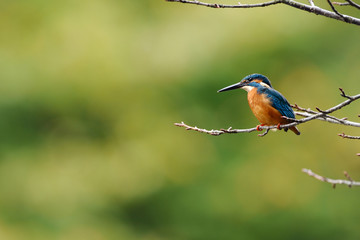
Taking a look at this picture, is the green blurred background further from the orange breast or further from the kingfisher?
the orange breast

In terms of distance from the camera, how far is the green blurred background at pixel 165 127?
12.5 meters

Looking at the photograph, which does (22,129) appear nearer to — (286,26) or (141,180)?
(141,180)

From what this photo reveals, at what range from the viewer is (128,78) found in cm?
1402

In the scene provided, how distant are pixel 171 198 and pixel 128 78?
3.04m

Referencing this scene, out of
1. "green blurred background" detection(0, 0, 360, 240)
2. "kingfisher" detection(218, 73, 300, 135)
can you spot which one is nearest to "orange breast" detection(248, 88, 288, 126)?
"kingfisher" detection(218, 73, 300, 135)

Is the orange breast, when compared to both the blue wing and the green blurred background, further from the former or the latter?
the green blurred background

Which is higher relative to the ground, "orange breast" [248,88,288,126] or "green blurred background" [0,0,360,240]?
"green blurred background" [0,0,360,240]

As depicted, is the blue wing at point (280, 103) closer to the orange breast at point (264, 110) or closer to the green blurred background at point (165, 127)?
the orange breast at point (264, 110)

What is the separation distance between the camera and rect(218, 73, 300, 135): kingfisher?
396 cm

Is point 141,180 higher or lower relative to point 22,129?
lower

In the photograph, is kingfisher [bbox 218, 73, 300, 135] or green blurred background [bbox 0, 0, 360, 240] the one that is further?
green blurred background [bbox 0, 0, 360, 240]

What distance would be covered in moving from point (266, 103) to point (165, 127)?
9513mm

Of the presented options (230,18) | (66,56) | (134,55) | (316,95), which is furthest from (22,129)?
(316,95)

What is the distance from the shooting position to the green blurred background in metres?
12.5
